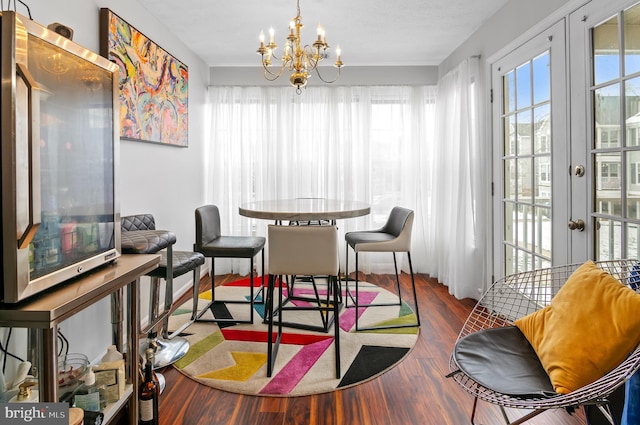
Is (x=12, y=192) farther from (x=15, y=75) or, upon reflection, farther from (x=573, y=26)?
(x=573, y=26)

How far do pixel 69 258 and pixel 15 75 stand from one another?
580 millimetres

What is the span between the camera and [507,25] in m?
2.98

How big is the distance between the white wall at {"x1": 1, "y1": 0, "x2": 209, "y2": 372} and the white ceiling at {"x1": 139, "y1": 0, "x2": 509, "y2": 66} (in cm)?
18

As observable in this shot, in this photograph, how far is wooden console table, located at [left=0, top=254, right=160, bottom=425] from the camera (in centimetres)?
105

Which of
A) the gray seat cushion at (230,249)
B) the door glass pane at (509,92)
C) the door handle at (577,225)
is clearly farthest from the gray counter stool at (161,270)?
the door glass pane at (509,92)

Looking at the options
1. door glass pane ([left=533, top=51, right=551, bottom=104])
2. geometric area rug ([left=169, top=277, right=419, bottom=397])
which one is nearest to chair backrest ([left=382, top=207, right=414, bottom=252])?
geometric area rug ([left=169, top=277, right=419, bottom=397])

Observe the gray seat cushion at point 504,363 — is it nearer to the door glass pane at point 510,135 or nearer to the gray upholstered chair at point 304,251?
the gray upholstered chair at point 304,251

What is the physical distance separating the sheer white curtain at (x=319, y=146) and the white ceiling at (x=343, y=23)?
1.62 ft

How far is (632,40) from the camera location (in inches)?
72.7

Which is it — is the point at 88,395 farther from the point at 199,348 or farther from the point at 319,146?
the point at 319,146

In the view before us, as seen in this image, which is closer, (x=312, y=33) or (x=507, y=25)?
(x=507, y=25)

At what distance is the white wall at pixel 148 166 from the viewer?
2.20 meters

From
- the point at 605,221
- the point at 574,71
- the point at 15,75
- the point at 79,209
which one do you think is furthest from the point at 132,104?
the point at 605,221

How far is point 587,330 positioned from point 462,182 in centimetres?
247
